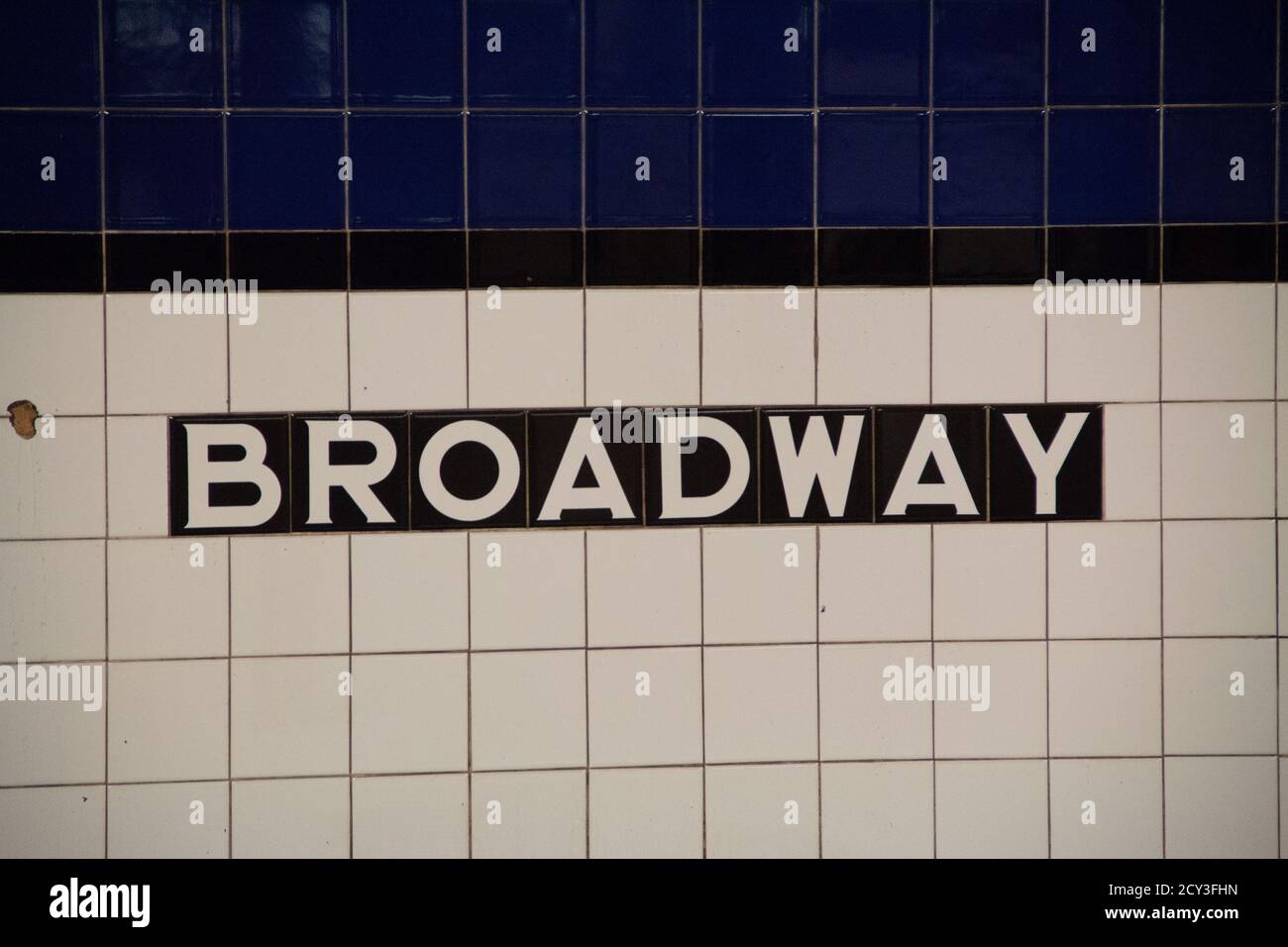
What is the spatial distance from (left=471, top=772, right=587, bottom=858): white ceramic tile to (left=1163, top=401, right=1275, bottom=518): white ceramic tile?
5.90ft

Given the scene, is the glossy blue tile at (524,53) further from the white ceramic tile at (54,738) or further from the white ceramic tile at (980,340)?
the white ceramic tile at (54,738)

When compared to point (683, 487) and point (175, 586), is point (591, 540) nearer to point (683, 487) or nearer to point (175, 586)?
point (683, 487)

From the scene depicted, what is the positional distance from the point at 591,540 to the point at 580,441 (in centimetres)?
27

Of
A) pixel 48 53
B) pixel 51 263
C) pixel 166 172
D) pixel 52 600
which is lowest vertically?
pixel 52 600

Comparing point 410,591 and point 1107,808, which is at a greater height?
point 410,591

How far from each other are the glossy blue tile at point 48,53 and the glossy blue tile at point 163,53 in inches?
2.0

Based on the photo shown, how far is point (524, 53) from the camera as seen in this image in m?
2.60

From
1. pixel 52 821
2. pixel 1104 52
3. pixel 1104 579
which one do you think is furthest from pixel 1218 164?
pixel 52 821

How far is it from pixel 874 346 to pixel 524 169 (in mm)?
1041

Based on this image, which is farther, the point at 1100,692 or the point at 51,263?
the point at 1100,692

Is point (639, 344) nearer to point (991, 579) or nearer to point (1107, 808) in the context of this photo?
point (991, 579)

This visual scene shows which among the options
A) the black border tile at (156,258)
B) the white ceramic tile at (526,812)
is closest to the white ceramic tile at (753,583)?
the white ceramic tile at (526,812)

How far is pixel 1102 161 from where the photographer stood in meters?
2.66
